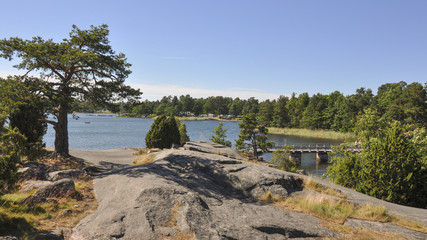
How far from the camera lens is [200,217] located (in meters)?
7.80

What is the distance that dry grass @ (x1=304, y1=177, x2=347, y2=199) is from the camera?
11787 mm

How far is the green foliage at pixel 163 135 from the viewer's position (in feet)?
93.4

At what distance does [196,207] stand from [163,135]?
20.7m

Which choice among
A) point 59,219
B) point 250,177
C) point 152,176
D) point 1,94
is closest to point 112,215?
point 59,219

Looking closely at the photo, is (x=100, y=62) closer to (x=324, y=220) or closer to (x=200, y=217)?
(x=200, y=217)

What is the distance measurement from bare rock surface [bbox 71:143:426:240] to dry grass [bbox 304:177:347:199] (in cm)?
40

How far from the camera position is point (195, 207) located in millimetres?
8406

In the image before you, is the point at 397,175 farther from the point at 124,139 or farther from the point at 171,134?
the point at 124,139

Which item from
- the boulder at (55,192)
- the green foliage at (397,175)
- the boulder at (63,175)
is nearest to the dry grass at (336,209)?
the green foliage at (397,175)

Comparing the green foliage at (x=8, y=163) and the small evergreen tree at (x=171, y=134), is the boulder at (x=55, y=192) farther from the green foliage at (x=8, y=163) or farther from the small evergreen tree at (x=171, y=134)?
the small evergreen tree at (x=171, y=134)

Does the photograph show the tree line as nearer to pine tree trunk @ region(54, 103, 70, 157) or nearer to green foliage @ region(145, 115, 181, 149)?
green foliage @ region(145, 115, 181, 149)

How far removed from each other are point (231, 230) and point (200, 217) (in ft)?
3.63

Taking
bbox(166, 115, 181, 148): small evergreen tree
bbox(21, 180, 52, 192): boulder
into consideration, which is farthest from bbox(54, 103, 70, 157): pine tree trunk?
bbox(166, 115, 181, 148): small evergreen tree

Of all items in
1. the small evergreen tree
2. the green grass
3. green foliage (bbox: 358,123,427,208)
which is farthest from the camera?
the green grass
